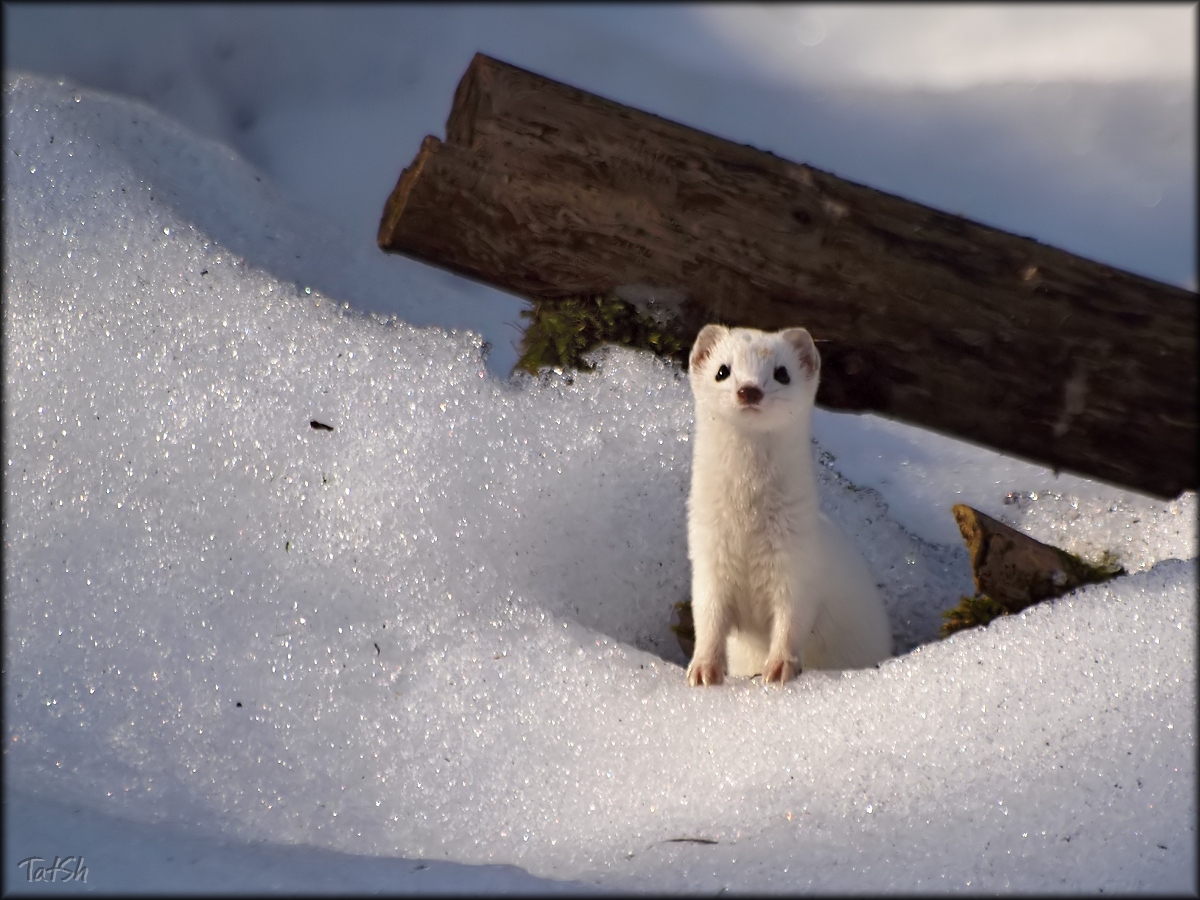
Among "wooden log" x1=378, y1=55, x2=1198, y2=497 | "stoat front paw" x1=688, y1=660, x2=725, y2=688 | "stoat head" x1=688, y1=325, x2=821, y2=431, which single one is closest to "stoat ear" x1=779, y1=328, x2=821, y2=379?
"stoat head" x1=688, y1=325, x2=821, y2=431

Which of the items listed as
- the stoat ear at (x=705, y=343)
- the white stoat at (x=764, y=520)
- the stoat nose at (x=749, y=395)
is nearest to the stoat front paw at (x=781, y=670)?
the white stoat at (x=764, y=520)

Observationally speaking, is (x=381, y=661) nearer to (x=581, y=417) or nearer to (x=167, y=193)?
(x=581, y=417)

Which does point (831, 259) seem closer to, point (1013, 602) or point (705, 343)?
point (705, 343)

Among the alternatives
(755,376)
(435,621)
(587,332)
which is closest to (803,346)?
(755,376)

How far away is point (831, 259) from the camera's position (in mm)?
2750

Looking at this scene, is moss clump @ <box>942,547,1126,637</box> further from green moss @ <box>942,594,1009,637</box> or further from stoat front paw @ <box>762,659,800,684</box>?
stoat front paw @ <box>762,659,800,684</box>

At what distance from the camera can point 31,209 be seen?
3008 millimetres

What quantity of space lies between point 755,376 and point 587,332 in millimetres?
695

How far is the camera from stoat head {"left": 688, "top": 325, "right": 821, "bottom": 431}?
2334 millimetres

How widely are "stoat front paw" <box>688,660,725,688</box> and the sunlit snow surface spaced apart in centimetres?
7

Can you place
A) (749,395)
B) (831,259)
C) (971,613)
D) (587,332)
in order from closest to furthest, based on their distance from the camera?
(749,395), (971,613), (831,259), (587,332)

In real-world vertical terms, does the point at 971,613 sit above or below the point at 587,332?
below

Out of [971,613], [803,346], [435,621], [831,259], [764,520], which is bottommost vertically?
[435,621]

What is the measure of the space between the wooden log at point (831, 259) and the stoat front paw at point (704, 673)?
86 cm
